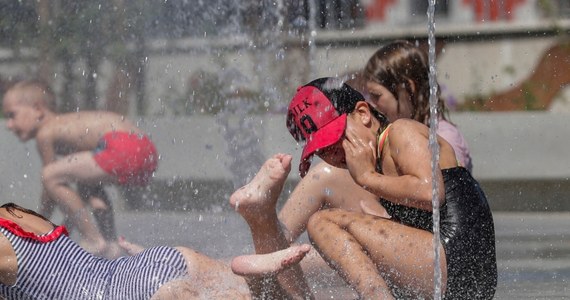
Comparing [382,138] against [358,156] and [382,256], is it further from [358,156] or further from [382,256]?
[382,256]

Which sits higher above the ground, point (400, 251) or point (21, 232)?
point (21, 232)

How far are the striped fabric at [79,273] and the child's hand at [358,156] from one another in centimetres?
55

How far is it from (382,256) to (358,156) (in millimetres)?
303

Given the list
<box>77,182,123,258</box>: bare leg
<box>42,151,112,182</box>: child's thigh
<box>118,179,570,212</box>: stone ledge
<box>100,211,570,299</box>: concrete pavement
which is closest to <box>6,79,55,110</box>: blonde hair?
<box>42,151,112,182</box>: child's thigh

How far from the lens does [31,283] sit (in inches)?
125

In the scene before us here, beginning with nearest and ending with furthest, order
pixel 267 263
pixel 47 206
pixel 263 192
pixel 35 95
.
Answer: pixel 267 263
pixel 263 192
pixel 47 206
pixel 35 95

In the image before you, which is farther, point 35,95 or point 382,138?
point 35,95

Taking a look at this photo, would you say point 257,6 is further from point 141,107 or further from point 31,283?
point 31,283

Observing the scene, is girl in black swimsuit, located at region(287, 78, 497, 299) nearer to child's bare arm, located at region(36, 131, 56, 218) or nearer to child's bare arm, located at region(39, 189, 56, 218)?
child's bare arm, located at region(39, 189, 56, 218)

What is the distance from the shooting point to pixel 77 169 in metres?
5.52

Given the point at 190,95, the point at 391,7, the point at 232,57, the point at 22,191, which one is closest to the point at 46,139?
the point at 22,191

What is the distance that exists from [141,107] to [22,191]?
229cm

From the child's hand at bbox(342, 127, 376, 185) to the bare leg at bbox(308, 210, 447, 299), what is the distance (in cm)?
18

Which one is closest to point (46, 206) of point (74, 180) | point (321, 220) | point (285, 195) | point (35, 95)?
point (74, 180)
